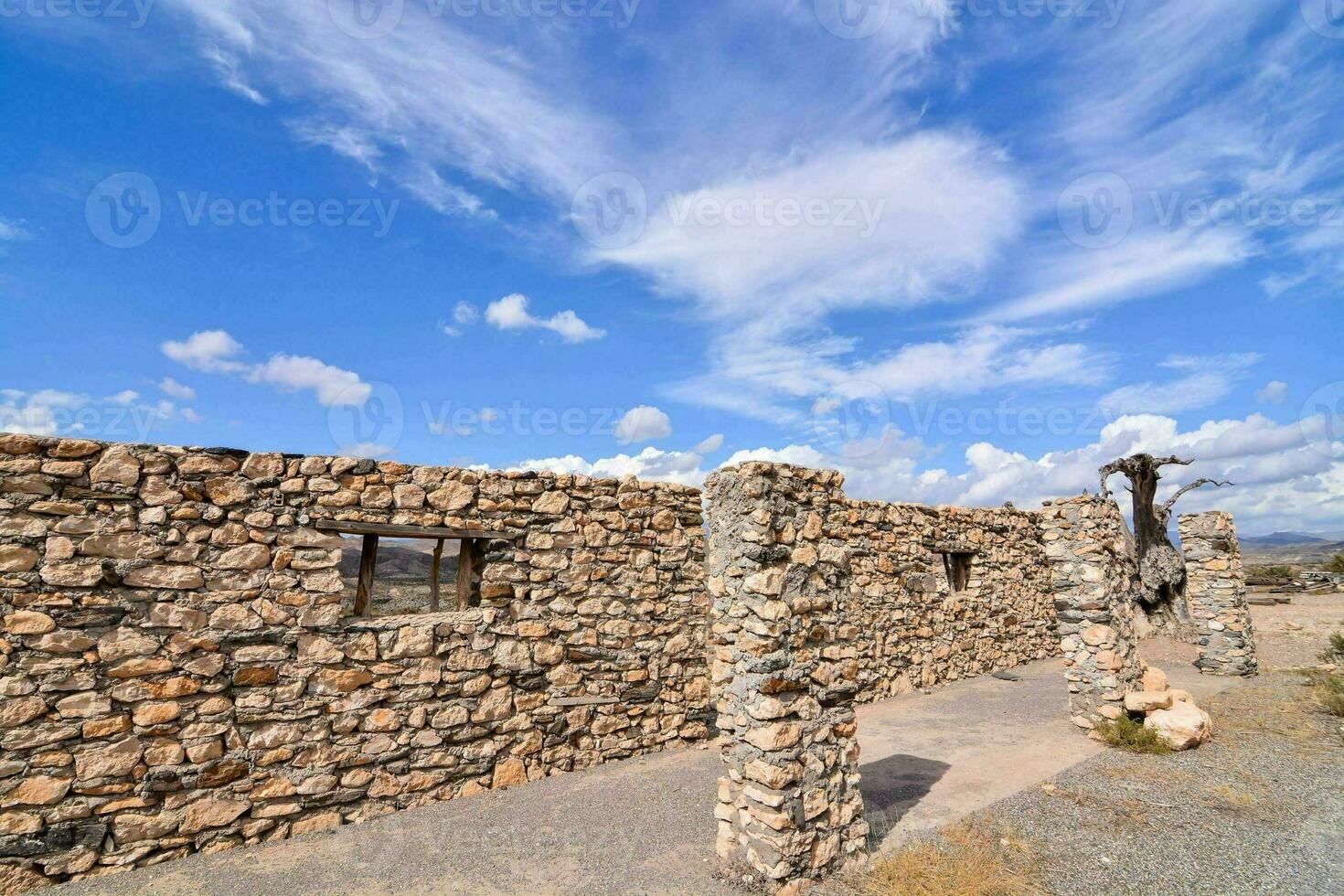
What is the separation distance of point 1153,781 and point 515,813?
20.7 ft

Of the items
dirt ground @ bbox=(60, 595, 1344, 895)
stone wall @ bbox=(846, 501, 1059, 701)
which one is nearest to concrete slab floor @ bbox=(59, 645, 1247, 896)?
dirt ground @ bbox=(60, 595, 1344, 895)

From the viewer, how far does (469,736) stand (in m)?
6.20

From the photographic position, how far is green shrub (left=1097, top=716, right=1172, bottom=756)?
717cm

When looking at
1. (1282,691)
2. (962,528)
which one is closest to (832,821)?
(962,528)

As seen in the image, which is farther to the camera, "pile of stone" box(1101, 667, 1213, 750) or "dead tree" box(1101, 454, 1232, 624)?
"dead tree" box(1101, 454, 1232, 624)

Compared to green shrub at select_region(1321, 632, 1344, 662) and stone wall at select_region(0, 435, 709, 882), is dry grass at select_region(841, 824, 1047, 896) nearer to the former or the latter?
stone wall at select_region(0, 435, 709, 882)

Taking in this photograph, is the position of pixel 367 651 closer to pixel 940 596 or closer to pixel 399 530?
pixel 399 530

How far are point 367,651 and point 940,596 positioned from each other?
958cm

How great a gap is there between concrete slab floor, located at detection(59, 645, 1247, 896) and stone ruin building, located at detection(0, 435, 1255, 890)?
28 cm

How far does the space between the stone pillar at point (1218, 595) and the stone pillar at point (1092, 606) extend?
4720 millimetres

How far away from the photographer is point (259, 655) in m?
5.32

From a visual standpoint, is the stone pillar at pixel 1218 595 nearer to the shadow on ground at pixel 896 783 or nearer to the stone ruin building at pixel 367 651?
the shadow on ground at pixel 896 783

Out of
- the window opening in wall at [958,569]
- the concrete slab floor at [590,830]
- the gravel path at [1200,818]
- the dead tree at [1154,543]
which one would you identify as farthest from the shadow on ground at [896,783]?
the dead tree at [1154,543]

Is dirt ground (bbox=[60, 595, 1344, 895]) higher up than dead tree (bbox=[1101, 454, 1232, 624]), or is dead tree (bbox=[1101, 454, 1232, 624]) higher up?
dead tree (bbox=[1101, 454, 1232, 624])
